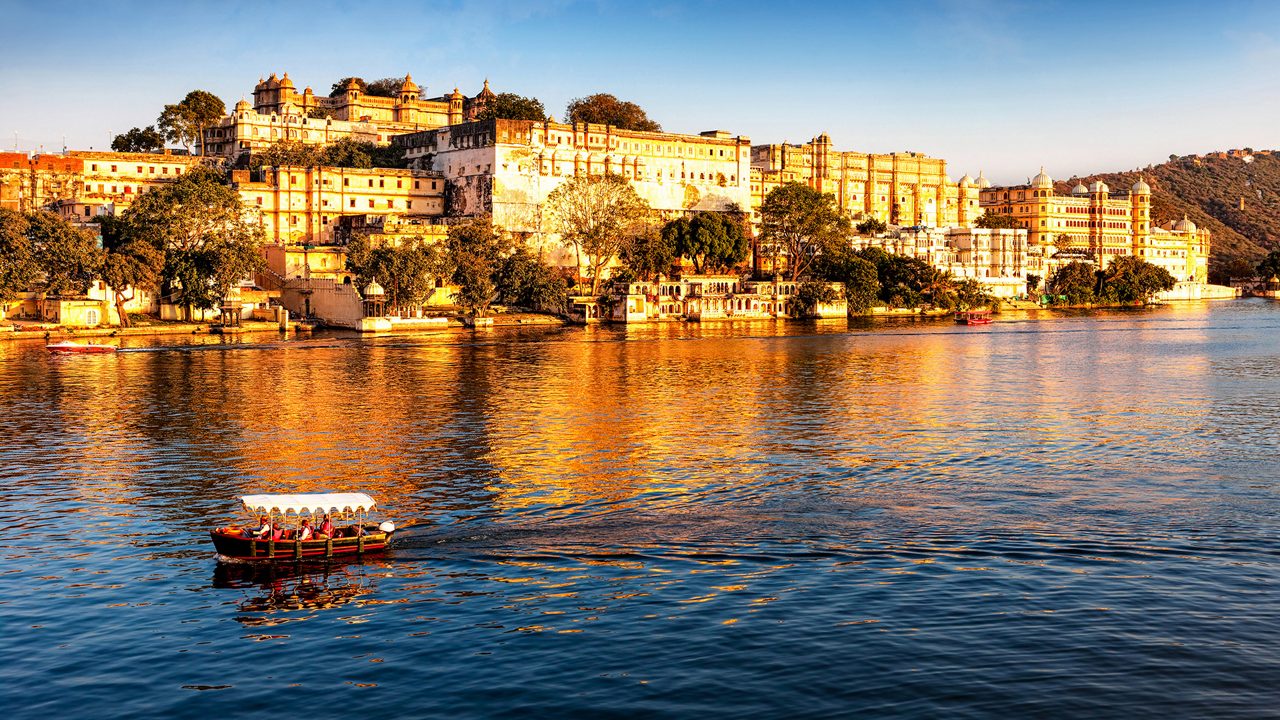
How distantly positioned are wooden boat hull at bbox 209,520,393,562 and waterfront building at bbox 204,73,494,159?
11892 cm

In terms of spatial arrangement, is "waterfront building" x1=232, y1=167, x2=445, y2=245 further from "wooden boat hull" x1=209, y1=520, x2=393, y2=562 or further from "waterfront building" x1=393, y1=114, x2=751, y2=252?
"wooden boat hull" x1=209, y1=520, x2=393, y2=562

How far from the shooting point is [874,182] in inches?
7072

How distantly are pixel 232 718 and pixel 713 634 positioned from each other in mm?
8686

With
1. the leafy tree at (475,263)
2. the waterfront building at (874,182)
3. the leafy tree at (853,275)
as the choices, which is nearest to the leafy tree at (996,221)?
the waterfront building at (874,182)

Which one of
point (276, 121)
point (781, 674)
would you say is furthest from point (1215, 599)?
point (276, 121)

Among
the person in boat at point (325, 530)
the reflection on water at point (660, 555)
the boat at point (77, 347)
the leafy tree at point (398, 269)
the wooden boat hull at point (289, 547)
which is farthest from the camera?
the leafy tree at point (398, 269)

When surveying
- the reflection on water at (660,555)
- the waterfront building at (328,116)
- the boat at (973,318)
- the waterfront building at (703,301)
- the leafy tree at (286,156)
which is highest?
A: the waterfront building at (328,116)

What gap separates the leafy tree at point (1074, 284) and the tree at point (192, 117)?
114 m

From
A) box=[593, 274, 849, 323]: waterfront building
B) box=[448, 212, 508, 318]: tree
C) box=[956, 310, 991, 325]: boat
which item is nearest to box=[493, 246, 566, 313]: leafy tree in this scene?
box=[448, 212, 508, 318]: tree

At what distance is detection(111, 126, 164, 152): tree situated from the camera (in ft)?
→ 463

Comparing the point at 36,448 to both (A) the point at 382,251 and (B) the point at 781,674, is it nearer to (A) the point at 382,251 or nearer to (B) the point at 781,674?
(B) the point at 781,674

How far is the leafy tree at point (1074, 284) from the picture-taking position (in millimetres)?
173250

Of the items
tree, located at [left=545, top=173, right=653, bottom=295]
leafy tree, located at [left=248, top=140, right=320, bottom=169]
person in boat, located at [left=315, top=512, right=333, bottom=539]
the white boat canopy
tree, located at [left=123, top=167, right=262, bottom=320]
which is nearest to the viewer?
the white boat canopy

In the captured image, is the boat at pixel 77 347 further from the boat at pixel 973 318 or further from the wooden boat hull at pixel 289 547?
the boat at pixel 973 318
